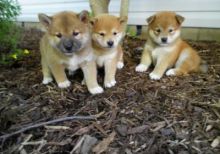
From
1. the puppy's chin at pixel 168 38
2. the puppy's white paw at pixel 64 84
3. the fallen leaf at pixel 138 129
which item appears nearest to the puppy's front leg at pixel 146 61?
the puppy's chin at pixel 168 38

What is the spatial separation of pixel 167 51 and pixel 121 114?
140cm

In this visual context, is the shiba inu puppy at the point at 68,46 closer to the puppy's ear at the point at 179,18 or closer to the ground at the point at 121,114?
the ground at the point at 121,114

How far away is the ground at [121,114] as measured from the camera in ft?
9.37

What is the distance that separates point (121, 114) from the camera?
3.25m

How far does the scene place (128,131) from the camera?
118 inches

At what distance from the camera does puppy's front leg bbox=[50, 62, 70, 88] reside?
3795mm

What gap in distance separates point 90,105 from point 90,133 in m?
0.48

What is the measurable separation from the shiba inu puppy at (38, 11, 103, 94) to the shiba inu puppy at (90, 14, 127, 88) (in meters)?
0.15

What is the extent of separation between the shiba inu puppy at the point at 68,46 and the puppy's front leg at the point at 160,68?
766 mm

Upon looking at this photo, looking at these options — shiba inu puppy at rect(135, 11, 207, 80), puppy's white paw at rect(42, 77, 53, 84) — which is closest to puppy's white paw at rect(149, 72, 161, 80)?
shiba inu puppy at rect(135, 11, 207, 80)

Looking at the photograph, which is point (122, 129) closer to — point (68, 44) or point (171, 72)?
point (68, 44)

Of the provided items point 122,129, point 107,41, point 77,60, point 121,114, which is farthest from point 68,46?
point 122,129

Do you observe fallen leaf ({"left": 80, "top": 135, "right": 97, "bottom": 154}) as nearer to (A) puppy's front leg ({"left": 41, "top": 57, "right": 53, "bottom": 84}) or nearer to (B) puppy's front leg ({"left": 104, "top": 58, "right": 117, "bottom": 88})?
(B) puppy's front leg ({"left": 104, "top": 58, "right": 117, "bottom": 88})

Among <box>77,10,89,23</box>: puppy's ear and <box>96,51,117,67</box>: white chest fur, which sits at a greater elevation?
<box>77,10,89,23</box>: puppy's ear
